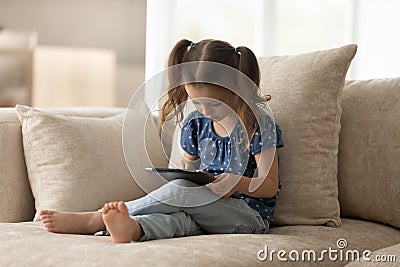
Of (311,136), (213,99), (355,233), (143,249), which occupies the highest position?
(213,99)

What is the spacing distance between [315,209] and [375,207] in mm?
194

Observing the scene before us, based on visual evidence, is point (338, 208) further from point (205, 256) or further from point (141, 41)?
point (141, 41)

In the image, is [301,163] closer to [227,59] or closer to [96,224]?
[227,59]

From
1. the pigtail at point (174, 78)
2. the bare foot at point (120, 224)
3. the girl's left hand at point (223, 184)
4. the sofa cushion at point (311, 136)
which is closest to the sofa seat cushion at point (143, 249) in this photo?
the bare foot at point (120, 224)

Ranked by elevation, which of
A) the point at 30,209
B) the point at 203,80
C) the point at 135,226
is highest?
the point at 203,80

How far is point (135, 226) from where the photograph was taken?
5.63 ft

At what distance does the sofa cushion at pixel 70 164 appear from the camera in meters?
2.12

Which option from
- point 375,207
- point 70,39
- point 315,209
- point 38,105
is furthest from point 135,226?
point 70,39

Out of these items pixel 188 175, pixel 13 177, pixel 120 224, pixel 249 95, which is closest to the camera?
pixel 120 224

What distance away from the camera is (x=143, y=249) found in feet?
5.10

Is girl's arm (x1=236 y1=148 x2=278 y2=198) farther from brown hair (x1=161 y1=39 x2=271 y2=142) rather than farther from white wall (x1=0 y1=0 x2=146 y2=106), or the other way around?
white wall (x1=0 y1=0 x2=146 y2=106)

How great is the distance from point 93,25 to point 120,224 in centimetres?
221

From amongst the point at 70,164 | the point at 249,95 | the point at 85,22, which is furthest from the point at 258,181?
the point at 85,22

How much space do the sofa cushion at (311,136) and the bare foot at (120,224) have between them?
1.67ft
